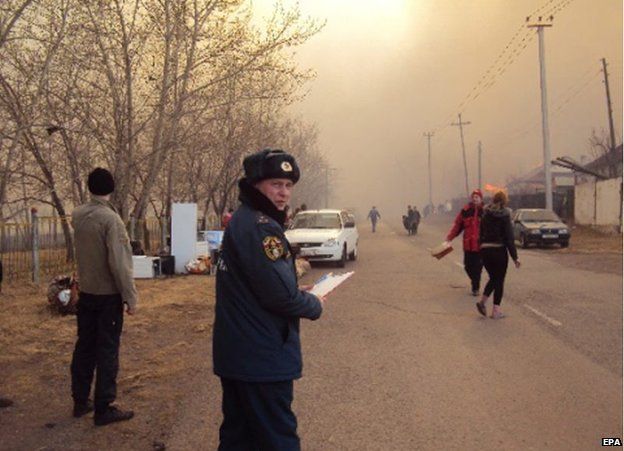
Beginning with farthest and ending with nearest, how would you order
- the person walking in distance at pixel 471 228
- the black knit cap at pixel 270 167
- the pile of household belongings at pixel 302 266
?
the pile of household belongings at pixel 302 266, the person walking in distance at pixel 471 228, the black knit cap at pixel 270 167

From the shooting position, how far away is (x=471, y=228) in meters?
10.0

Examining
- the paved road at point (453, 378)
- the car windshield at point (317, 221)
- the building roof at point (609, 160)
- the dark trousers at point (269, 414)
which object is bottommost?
the paved road at point (453, 378)

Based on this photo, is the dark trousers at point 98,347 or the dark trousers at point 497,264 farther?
the dark trousers at point 497,264

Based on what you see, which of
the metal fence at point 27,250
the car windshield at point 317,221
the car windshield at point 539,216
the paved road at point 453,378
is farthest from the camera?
the car windshield at point 539,216

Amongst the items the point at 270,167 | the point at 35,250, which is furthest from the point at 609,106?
the point at 270,167

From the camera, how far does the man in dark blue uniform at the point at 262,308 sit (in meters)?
2.57

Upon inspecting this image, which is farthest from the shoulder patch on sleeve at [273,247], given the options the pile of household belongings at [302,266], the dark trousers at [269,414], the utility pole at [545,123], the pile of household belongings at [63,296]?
the utility pole at [545,123]

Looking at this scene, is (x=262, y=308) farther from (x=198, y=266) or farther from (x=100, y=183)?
(x=198, y=266)

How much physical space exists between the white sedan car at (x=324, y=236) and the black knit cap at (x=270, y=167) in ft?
41.8

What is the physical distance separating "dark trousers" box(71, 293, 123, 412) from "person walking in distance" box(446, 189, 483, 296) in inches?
254

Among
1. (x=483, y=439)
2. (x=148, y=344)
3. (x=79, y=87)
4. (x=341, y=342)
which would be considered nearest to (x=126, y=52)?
(x=79, y=87)

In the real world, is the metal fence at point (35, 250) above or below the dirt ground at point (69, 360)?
above

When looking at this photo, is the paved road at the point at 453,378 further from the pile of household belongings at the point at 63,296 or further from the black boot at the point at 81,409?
the pile of household belongings at the point at 63,296

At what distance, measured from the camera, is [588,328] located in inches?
300
